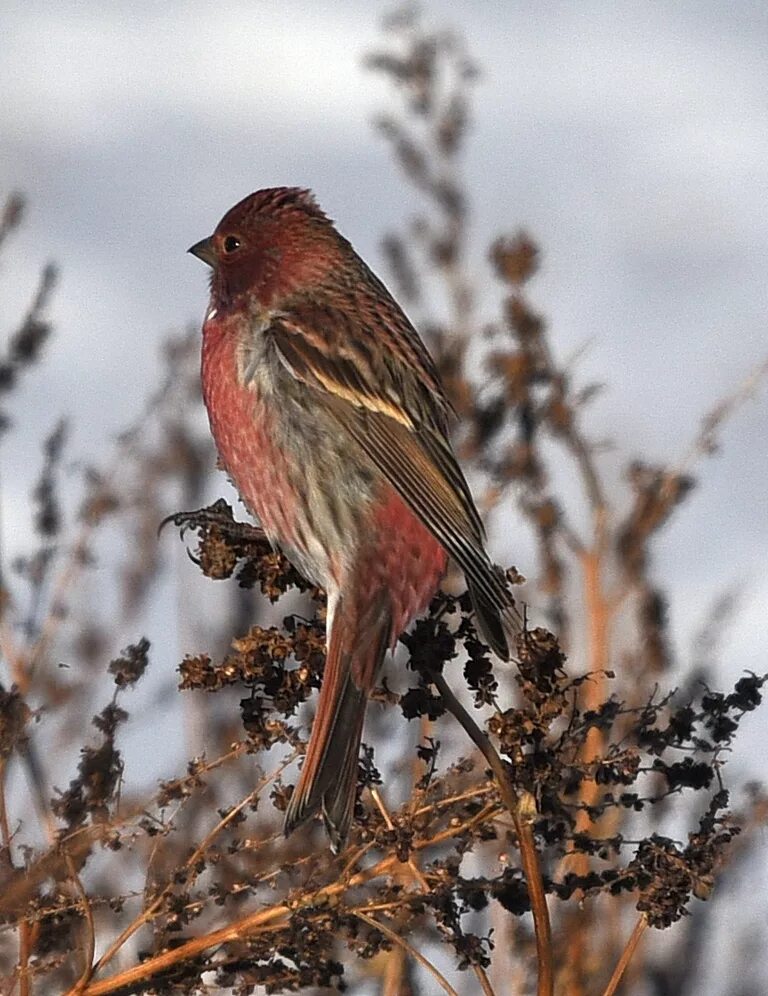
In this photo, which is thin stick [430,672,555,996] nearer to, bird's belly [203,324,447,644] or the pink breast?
bird's belly [203,324,447,644]

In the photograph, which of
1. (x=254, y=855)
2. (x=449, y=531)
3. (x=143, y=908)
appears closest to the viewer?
(x=143, y=908)

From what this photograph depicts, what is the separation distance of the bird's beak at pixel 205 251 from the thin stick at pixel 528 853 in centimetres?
282

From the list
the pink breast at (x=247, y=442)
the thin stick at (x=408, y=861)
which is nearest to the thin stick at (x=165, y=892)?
the thin stick at (x=408, y=861)

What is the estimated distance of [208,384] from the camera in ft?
19.1

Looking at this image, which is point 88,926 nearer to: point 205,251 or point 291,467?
point 291,467

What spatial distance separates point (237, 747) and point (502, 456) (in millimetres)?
2240

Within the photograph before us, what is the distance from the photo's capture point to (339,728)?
4516 mm

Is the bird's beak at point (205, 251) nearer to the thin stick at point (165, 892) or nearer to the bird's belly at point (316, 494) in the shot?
the bird's belly at point (316, 494)

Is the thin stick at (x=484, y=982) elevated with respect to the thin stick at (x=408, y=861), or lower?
lower

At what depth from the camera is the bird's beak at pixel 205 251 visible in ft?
20.5

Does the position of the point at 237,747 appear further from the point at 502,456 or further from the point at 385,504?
the point at 502,456

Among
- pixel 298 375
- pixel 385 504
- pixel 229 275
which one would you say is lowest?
pixel 385 504

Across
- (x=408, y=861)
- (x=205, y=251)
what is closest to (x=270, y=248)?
(x=205, y=251)

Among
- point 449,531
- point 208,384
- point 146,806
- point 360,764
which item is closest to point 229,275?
point 208,384
